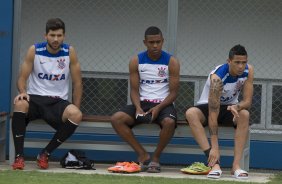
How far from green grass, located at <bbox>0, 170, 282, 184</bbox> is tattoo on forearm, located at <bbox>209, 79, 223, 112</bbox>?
793mm

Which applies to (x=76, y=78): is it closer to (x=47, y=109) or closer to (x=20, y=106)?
(x=47, y=109)

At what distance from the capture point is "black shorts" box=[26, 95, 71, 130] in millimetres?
8391

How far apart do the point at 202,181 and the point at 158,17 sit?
Result: 291 cm

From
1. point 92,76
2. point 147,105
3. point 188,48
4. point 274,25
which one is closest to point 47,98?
point 147,105

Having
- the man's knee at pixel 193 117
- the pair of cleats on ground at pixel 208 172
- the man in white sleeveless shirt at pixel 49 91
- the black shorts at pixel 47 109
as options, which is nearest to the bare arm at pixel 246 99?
the man's knee at pixel 193 117

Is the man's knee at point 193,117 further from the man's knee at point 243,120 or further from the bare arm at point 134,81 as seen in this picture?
the bare arm at point 134,81

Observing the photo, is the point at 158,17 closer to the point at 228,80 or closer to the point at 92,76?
Answer: the point at 92,76

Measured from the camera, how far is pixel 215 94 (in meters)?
8.16

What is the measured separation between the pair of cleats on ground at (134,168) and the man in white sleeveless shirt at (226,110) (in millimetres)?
490

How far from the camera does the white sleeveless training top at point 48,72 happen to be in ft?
27.9

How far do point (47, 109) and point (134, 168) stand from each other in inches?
41.2

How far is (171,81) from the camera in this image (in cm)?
851

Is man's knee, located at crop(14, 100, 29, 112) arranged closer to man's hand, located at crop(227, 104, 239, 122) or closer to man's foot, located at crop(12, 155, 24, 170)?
man's foot, located at crop(12, 155, 24, 170)

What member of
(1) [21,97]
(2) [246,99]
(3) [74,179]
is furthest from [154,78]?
(3) [74,179]
